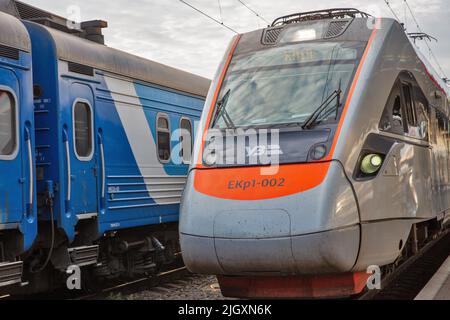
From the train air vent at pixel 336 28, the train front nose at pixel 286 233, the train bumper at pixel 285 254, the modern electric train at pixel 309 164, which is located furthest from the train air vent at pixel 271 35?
the train bumper at pixel 285 254

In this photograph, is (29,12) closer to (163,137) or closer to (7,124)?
(7,124)

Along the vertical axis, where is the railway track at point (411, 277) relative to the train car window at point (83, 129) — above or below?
below

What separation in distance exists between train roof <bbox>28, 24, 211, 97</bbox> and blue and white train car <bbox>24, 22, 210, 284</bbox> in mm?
18

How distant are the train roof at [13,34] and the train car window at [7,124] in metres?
0.60

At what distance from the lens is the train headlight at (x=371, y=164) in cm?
593

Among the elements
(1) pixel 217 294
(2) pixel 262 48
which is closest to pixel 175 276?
(1) pixel 217 294

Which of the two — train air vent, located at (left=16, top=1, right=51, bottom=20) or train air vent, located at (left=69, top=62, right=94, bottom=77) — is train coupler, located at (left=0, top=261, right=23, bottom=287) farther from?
train air vent, located at (left=16, top=1, right=51, bottom=20)

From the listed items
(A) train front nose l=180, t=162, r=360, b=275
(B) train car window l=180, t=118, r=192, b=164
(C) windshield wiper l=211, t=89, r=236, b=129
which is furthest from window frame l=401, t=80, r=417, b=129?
(B) train car window l=180, t=118, r=192, b=164

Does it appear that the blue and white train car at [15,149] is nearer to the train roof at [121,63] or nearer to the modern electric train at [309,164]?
the train roof at [121,63]

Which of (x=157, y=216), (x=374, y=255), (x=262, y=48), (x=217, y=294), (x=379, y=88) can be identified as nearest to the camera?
(x=374, y=255)

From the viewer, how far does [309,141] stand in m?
5.93

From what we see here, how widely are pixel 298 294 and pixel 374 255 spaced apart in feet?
2.61

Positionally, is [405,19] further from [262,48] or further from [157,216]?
[262,48]

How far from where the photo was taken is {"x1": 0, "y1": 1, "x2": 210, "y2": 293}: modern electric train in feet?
24.4
